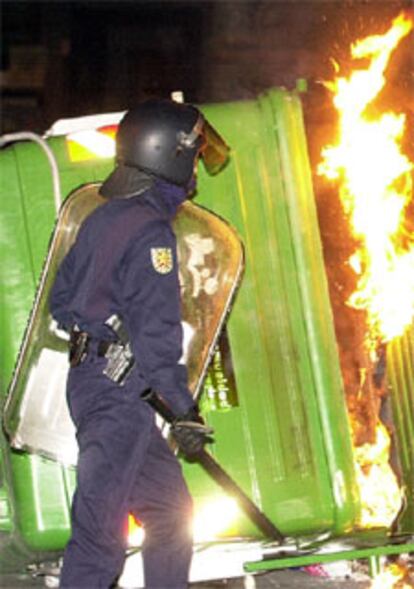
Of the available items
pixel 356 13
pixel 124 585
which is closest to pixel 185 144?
pixel 124 585

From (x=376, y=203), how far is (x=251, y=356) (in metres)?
1.00

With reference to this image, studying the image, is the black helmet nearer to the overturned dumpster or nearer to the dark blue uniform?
the dark blue uniform

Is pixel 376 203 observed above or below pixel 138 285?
above

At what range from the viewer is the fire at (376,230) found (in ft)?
15.4

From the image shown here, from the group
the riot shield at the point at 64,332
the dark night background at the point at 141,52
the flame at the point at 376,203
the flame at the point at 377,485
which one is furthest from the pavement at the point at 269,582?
the dark night background at the point at 141,52

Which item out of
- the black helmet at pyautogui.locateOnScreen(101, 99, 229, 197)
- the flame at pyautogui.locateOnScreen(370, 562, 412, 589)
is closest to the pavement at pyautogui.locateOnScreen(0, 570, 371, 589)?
the flame at pyautogui.locateOnScreen(370, 562, 412, 589)

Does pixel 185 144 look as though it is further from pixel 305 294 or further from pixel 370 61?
pixel 370 61

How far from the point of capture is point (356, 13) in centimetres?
1274

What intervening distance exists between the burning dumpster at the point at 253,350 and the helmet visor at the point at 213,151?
61mm

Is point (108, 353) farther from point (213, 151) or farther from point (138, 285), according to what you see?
point (213, 151)

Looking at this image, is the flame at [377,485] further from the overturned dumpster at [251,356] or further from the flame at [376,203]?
the flame at [376,203]

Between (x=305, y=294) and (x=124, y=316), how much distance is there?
3.12 feet

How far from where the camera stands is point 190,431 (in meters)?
3.77

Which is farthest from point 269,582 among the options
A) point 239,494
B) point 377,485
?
point 239,494
